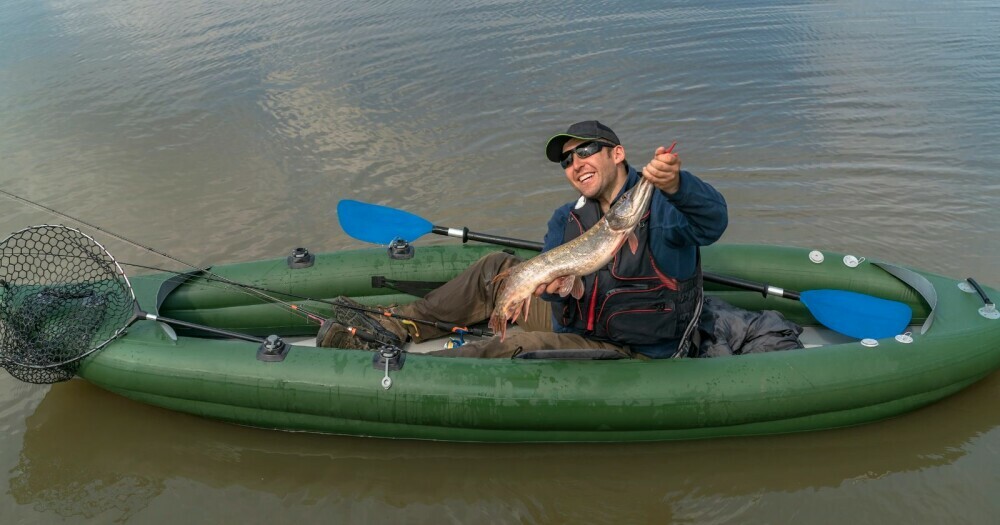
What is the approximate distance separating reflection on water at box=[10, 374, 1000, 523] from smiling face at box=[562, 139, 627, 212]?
167 cm

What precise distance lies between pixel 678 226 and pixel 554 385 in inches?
45.6

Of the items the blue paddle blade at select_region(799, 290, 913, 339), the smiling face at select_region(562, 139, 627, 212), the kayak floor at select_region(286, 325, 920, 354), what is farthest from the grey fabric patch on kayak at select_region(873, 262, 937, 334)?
the smiling face at select_region(562, 139, 627, 212)

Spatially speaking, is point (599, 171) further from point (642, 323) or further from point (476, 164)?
point (476, 164)

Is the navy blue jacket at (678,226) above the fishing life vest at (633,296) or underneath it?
above

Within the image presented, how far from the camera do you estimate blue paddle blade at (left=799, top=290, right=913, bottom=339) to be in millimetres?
4637

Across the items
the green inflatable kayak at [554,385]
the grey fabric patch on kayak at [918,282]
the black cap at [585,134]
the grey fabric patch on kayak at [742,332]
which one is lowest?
the green inflatable kayak at [554,385]

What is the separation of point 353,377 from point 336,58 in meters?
7.97

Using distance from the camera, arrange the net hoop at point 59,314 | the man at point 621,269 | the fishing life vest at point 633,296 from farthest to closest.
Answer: the net hoop at point 59,314, the fishing life vest at point 633,296, the man at point 621,269

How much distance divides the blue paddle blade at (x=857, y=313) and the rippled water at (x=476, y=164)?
0.60 meters

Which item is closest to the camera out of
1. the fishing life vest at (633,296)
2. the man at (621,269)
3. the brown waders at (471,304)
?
the man at (621,269)

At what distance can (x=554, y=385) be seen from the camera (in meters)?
4.23

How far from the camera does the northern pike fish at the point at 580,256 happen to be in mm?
3324

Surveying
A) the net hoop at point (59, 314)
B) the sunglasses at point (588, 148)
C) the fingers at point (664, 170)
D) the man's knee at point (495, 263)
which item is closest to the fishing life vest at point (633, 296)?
the sunglasses at point (588, 148)

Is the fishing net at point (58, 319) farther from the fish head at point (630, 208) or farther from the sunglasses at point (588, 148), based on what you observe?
the fish head at point (630, 208)
